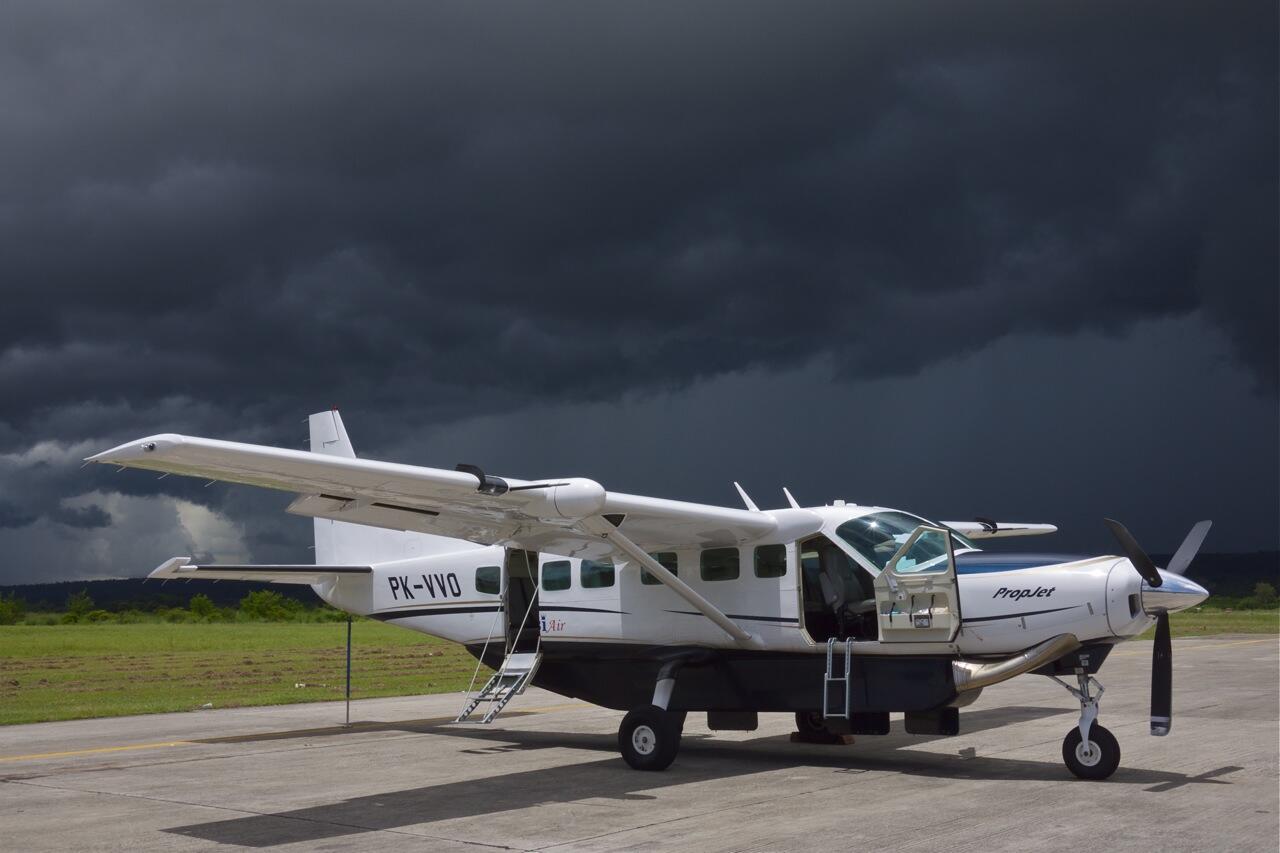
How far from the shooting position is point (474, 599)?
617 inches

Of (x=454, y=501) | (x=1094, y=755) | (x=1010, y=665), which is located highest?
(x=454, y=501)

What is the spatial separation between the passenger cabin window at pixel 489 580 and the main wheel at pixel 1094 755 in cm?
738

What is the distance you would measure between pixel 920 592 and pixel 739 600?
2.17 m

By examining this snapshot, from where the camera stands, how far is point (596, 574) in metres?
14.2

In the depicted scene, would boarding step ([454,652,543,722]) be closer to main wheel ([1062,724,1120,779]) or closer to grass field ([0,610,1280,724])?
main wheel ([1062,724,1120,779])

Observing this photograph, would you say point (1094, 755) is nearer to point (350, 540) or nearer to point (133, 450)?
point (133, 450)

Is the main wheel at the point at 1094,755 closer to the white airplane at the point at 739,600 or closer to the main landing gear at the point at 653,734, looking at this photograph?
the white airplane at the point at 739,600

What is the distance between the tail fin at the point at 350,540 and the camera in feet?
55.2

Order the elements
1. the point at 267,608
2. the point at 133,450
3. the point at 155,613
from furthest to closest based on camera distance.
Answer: the point at 267,608, the point at 155,613, the point at 133,450

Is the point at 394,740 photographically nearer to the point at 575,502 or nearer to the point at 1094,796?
the point at 575,502

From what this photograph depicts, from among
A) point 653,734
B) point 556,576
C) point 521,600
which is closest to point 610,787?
point 653,734

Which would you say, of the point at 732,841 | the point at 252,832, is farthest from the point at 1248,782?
the point at 252,832

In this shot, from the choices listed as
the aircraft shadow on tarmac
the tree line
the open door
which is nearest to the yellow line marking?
the aircraft shadow on tarmac

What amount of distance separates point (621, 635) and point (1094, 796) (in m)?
5.63
